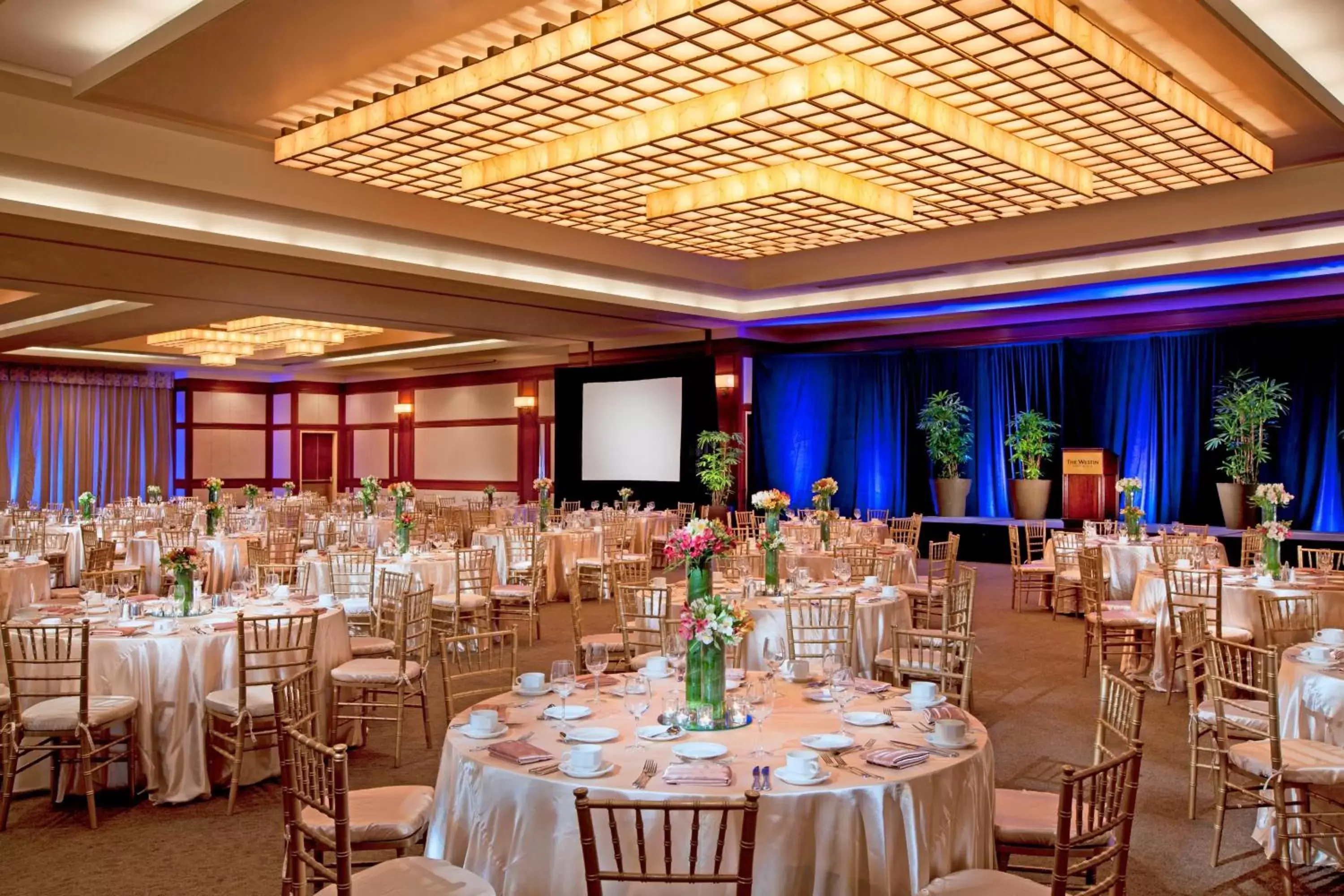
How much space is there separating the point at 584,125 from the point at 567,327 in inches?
322

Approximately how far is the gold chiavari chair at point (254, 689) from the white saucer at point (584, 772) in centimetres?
236

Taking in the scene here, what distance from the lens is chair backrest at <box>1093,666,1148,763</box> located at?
312cm

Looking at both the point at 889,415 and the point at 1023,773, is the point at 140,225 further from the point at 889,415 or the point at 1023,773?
the point at 889,415

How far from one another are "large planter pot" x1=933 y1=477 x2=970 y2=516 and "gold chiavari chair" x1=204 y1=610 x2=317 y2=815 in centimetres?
1192

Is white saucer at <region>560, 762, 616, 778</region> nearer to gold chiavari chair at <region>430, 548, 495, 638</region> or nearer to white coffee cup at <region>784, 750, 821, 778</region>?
white coffee cup at <region>784, 750, 821, 778</region>

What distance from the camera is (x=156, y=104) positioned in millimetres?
6891

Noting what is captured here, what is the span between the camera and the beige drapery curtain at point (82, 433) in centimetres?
1936

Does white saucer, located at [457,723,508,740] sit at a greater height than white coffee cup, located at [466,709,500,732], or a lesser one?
lesser

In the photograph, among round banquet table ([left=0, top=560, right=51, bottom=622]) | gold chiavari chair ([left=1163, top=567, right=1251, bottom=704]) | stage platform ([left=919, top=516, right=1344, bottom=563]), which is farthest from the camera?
stage platform ([left=919, top=516, right=1344, bottom=563])

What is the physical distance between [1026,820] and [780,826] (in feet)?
3.24

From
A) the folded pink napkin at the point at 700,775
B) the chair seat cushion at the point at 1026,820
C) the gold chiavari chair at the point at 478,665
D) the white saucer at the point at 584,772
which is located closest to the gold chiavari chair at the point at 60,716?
the gold chiavari chair at the point at 478,665

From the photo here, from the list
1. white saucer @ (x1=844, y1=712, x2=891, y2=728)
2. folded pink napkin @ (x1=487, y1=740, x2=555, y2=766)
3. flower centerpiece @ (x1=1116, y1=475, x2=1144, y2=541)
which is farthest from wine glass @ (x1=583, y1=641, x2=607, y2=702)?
flower centerpiece @ (x1=1116, y1=475, x2=1144, y2=541)

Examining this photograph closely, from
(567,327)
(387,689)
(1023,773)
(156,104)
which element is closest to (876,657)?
(1023,773)

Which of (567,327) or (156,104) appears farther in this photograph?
(567,327)
